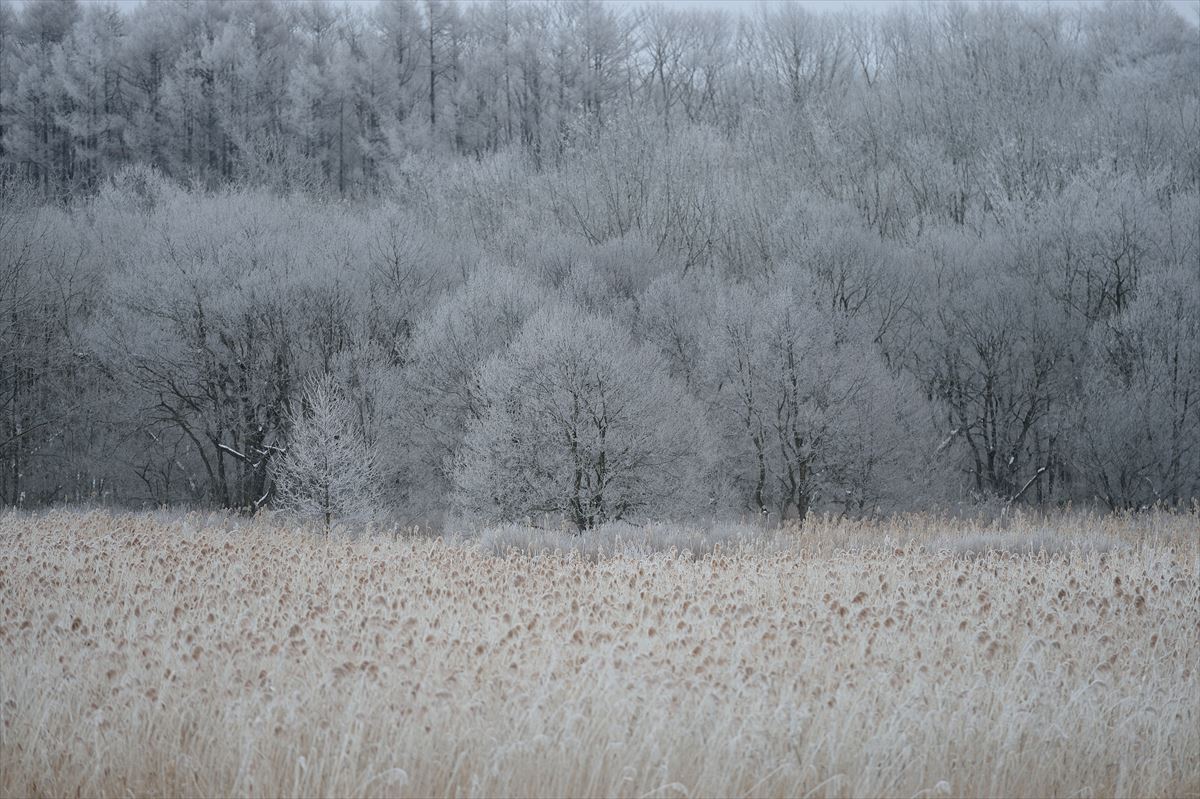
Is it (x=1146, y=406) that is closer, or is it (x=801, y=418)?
(x=1146, y=406)

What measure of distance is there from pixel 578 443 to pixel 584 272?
15.6 metres

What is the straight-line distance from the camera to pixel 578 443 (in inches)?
1147

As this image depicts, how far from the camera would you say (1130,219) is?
127 ft

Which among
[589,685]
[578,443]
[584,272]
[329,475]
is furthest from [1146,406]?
[589,685]

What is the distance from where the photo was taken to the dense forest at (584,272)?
3259cm

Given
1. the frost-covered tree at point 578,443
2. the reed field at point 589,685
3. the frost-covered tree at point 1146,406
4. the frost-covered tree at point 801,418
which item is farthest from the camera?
the frost-covered tree at point 801,418

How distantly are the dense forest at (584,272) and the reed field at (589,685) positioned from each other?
64.4 feet

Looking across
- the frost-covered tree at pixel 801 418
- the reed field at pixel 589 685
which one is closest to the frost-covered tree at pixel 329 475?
the frost-covered tree at pixel 801 418

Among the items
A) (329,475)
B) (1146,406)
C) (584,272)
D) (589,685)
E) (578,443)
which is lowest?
(329,475)

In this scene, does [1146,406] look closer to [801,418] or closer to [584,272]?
[801,418]

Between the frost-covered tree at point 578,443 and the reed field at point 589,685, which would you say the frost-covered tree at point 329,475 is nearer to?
the frost-covered tree at point 578,443

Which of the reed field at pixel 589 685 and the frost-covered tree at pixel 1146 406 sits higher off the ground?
the reed field at pixel 589 685

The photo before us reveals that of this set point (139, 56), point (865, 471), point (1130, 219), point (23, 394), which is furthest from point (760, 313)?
point (139, 56)

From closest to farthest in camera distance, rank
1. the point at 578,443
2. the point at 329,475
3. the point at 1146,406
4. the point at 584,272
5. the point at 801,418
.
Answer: the point at 329,475 → the point at 578,443 → the point at 1146,406 → the point at 801,418 → the point at 584,272
